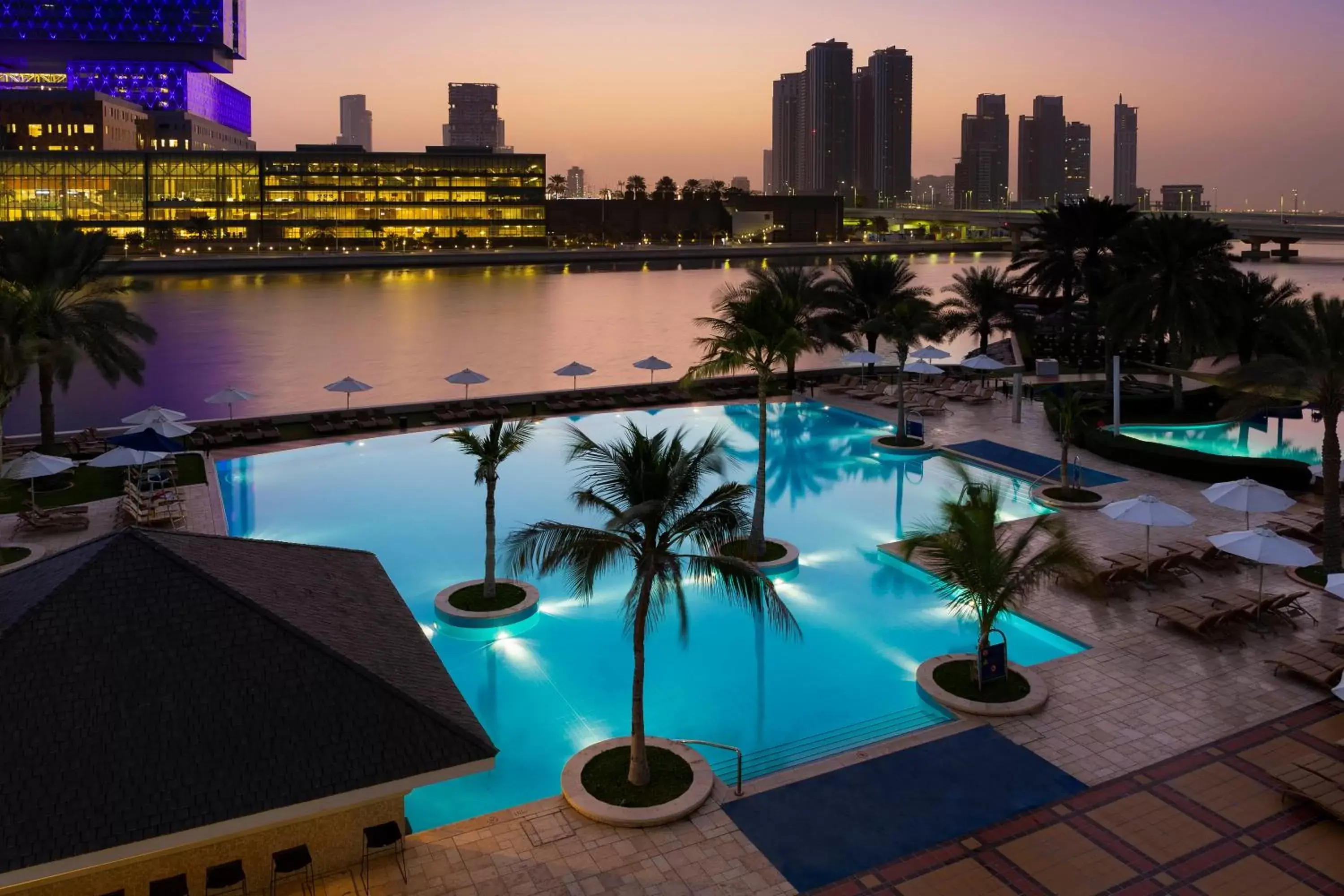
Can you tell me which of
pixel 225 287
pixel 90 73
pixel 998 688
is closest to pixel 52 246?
pixel 998 688

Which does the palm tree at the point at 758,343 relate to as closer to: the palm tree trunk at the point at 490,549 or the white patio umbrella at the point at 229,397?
the palm tree trunk at the point at 490,549

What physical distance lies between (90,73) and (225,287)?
282 feet

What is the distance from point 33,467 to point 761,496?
14775 mm

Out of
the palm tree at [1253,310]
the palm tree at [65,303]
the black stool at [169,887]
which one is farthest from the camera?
the palm tree at [1253,310]

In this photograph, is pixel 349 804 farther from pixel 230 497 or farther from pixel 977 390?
pixel 977 390

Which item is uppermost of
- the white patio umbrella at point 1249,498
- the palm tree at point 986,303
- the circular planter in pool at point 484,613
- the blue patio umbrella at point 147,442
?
the palm tree at point 986,303

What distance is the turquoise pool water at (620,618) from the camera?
14.8 metres

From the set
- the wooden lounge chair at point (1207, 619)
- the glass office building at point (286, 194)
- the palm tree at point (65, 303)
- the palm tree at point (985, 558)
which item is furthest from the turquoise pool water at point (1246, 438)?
the glass office building at point (286, 194)

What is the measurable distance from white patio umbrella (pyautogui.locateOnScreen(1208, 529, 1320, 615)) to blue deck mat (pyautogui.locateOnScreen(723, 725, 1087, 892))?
20.0 ft

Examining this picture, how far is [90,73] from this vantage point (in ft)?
536

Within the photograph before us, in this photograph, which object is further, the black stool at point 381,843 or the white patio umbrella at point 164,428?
the white patio umbrella at point 164,428

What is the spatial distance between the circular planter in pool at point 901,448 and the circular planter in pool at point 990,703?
14.7 meters

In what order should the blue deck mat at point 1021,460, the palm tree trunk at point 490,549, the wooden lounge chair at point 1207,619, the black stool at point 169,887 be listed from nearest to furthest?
the black stool at point 169,887, the wooden lounge chair at point 1207,619, the palm tree trunk at point 490,549, the blue deck mat at point 1021,460

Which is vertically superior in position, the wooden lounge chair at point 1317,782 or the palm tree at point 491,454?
the palm tree at point 491,454
